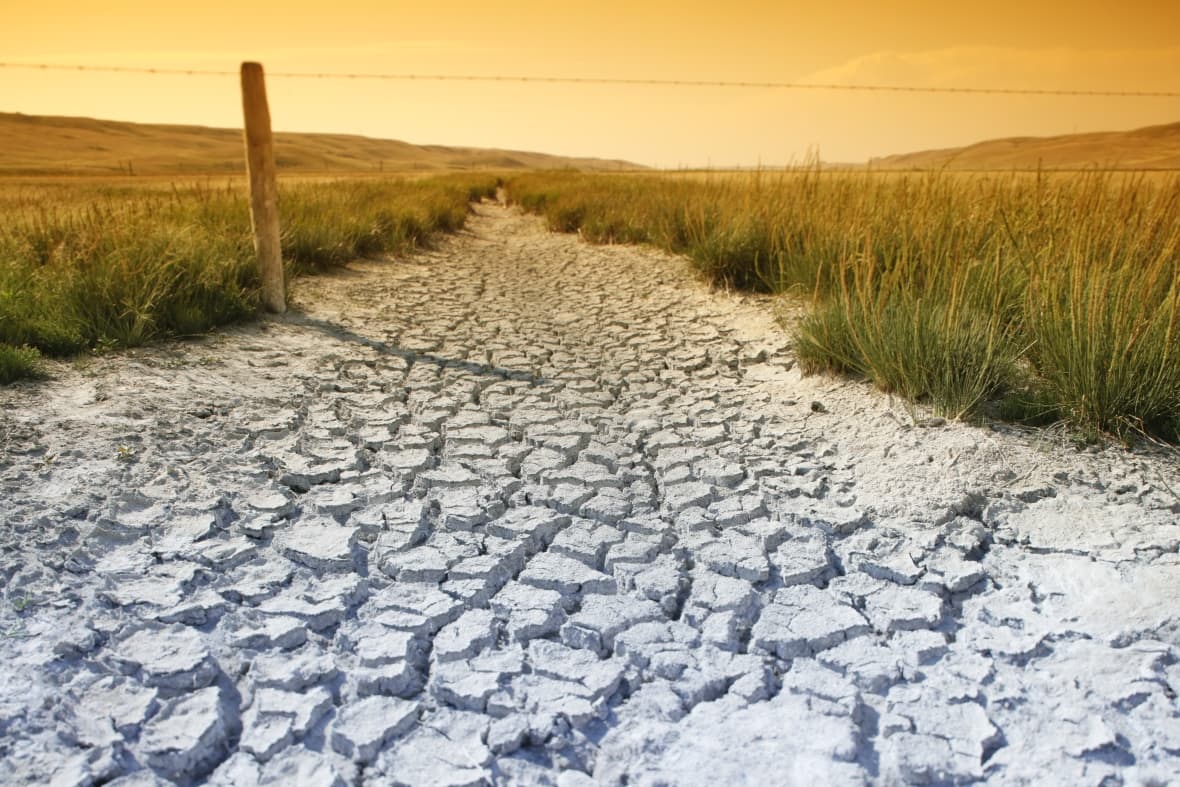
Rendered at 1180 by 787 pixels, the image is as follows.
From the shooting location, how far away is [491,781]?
157cm

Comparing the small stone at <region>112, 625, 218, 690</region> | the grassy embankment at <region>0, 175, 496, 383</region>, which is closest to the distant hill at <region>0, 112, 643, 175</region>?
the grassy embankment at <region>0, 175, 496, 383</region>

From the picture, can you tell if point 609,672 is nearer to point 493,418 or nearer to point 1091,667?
point 1091,667

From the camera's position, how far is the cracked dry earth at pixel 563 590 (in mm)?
1643

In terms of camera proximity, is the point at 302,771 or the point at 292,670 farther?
the point at 292,670

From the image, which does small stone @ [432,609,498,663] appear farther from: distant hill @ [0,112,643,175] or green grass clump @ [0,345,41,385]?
distant hill @ [0,112,643,175]

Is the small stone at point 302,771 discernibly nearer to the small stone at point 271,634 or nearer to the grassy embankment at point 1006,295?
the small stone at point 271,634

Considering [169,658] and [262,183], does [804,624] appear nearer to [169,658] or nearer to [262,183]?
[169,658]

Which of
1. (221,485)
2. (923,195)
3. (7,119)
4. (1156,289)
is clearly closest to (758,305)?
(923,195)

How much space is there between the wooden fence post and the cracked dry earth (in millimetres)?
1421

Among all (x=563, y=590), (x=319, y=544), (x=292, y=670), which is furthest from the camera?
(x=319, y=544)

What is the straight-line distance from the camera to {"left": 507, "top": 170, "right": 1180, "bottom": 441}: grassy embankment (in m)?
3.00

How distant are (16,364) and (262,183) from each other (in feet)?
6.87

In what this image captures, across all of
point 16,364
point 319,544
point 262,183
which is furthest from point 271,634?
point 262,183

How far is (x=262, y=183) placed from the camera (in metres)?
5.12
